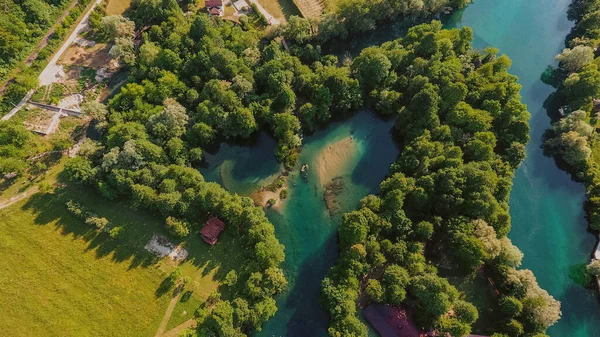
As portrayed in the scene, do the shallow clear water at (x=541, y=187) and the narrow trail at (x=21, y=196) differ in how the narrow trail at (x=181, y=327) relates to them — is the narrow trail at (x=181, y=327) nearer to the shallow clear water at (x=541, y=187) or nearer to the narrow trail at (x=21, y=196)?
the narrow trail at (x=21, y=196)

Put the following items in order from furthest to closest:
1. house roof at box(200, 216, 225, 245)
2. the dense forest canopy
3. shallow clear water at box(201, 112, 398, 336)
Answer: house roof at box(200, 216, 225, 245) → shallow clear water at box(201, 112, 398, 336) → the dense forest canopy

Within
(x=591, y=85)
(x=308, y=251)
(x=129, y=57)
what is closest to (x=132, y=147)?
(x=129, y=57)

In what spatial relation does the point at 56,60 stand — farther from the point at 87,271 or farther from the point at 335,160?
the point at 335,160

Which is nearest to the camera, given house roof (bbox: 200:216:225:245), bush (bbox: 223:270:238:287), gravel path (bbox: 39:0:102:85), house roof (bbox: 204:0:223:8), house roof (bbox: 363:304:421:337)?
house roof (bbox: 363:304:421:337)

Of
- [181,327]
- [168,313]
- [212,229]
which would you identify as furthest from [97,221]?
[181,327]

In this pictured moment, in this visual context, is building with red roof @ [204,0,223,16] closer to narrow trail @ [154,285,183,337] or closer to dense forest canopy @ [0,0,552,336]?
dense forest canopy @ [0,0,552,336]

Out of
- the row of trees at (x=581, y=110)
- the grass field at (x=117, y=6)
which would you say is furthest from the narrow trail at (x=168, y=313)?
the row of trees at (x=581, y=110)

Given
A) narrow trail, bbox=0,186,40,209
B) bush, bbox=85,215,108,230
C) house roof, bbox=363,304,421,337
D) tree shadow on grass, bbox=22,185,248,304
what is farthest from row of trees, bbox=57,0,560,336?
narrow trail, bbox=0,186,40,209

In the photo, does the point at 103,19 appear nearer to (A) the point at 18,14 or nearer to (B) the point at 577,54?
(A) the point at 18,14
